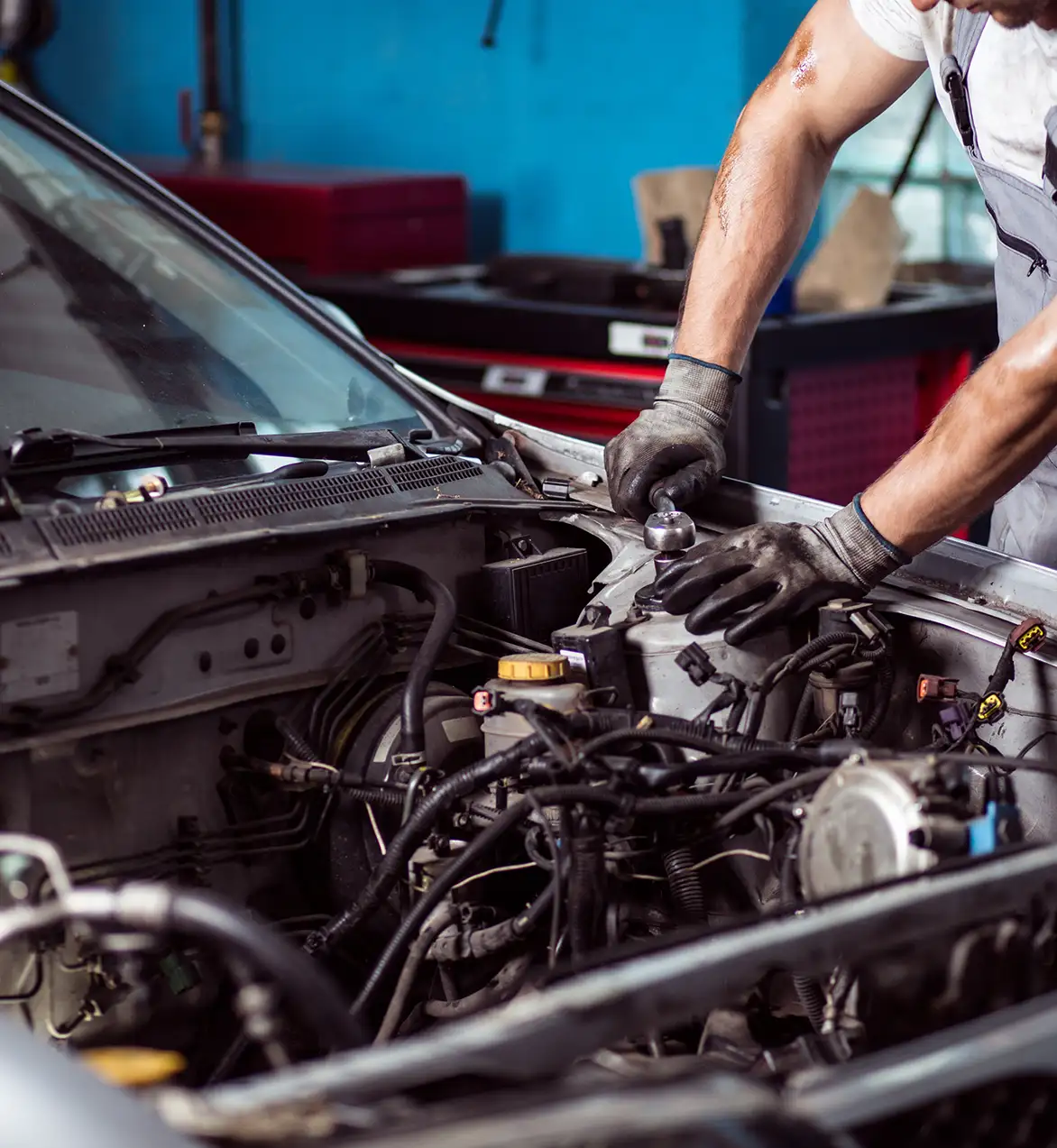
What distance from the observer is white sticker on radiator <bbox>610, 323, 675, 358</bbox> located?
12.7ft

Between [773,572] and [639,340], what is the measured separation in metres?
2.11

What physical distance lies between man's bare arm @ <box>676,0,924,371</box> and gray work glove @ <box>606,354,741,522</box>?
47 mm

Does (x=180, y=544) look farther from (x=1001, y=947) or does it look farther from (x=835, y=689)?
(x=1001, y=947)

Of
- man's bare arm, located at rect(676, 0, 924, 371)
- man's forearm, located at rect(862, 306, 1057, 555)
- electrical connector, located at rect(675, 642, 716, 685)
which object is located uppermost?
man's bare arm, located at rect(676, 0, 924, 371)

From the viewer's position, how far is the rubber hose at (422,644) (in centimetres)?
178

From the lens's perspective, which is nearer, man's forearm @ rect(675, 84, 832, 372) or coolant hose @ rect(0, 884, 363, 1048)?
coolant hose @ rect(0, 884, 363, 1048)

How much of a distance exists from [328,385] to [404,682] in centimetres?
54

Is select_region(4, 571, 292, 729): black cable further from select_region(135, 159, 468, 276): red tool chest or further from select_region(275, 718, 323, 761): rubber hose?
select_region(135, 159, 468, 276): red tool chest

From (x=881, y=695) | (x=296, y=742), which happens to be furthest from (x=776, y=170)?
(x=296, y=742)

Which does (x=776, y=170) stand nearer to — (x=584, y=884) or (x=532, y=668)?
(x=532, y=668)

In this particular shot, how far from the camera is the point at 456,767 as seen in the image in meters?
1.88

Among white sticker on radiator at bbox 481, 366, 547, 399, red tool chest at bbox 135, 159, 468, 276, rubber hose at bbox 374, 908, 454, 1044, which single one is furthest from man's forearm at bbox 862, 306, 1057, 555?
red tool chest at bbox 135, 159, 468, 276

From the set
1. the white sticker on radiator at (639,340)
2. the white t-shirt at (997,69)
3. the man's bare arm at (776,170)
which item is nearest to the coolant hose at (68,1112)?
the man's bare arm at (776,170)

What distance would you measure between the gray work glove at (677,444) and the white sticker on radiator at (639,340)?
4.62 ft
